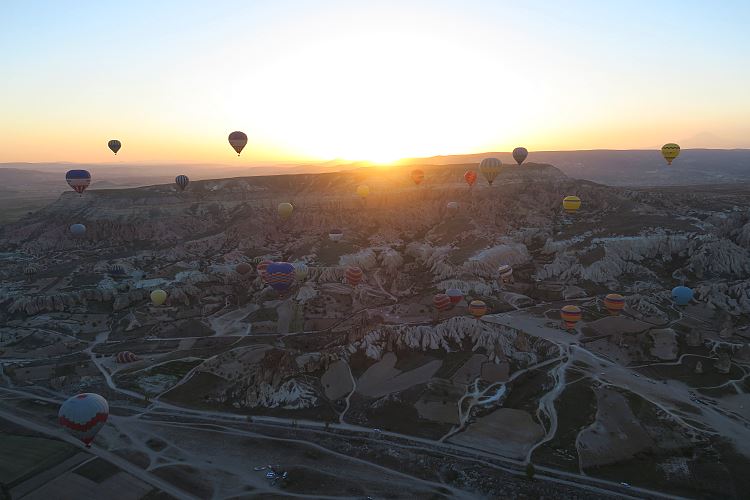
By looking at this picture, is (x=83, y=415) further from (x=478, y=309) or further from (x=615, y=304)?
(x=615, y=304)

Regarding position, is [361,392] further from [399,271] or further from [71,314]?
[71,314]

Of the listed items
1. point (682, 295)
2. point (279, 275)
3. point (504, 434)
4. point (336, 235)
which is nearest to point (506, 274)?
point (682, 295)

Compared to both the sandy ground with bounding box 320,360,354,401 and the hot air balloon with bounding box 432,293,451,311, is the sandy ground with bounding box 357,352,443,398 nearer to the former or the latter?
the sandy ground with bounding box 320,360,354,401

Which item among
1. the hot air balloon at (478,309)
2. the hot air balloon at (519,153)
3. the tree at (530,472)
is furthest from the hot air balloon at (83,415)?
the hot air balloon at (519,153)

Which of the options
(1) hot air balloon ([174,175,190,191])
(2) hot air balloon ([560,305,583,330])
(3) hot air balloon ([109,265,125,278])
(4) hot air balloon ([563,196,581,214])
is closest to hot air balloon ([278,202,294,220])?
(1) hot air balloon ([174,175,190,191])

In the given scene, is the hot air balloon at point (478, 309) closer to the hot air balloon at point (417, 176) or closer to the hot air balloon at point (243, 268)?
the hot air balloon at point (243, 268)

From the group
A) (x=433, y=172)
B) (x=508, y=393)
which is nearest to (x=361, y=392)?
(x=508, y=393)
